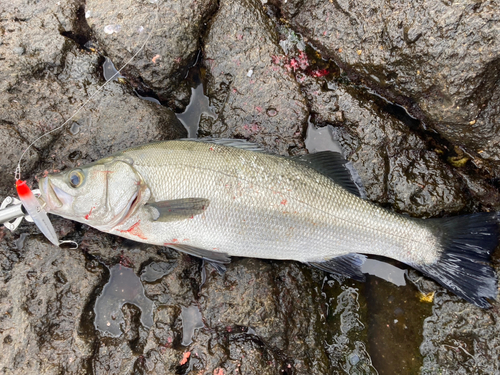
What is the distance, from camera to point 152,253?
3312 millimetres

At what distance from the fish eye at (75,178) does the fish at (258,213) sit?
0.04ft

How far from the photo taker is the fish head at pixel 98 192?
2809 millimetres

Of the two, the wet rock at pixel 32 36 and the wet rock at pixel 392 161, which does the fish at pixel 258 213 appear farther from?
the wet rock at pixel 32 36

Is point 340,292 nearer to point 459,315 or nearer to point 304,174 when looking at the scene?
point 459,315

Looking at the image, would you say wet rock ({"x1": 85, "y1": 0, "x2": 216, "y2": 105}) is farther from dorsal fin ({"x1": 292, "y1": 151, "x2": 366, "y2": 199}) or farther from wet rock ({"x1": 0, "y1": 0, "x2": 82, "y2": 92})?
dorsal fin ({"x1": 292, "y1": 151, "x2": 366, "y2": 199})

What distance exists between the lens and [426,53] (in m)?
2.96

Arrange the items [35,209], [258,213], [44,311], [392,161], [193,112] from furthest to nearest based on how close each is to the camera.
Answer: [193,112] → [392,161] → [44,311] → [258,213] → [35,209]

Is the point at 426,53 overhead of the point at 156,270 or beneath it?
overhead

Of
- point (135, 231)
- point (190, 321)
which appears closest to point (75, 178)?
point (135, 231)

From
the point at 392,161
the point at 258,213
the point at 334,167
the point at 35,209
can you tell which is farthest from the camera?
the point at 392,161

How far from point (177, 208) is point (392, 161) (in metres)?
2.30

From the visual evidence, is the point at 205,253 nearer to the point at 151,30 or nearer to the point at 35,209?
the point at 35,209

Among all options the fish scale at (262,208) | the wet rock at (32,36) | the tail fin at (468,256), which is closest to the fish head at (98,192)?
the fish scale at (262,208)

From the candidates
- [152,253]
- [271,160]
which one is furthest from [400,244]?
[152,253]
